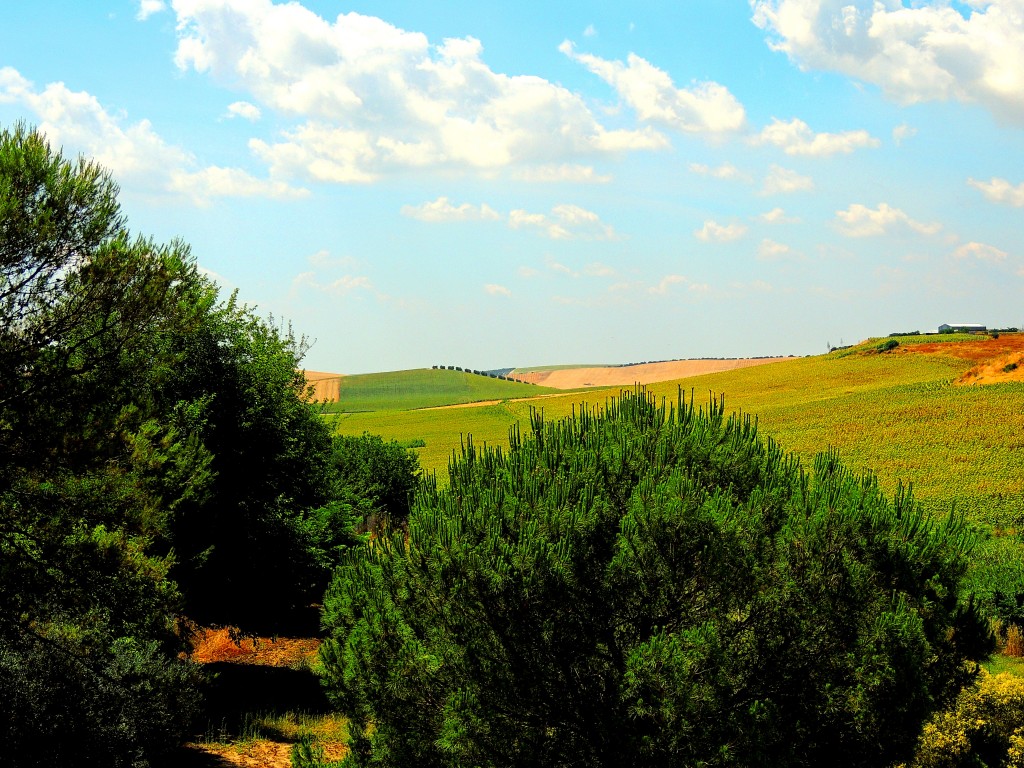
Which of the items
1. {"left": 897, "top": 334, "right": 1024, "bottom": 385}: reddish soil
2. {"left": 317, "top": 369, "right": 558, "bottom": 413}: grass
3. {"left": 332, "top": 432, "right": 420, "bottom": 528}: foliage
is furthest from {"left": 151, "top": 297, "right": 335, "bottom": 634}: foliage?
{"left": 317, "top": 369, "right": 558, "bottom": 413}: grass

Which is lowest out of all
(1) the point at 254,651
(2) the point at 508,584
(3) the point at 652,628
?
(1) the point at 254,651

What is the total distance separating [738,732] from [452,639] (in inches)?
145

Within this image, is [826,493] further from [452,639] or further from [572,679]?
[452,639]

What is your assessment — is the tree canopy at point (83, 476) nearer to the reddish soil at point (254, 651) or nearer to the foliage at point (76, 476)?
the foliage at point (76, 476)

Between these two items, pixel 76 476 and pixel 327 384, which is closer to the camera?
pixel 76 476

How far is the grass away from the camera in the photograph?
14100 cm

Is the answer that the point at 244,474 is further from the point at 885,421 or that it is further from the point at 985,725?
the point at 885,421

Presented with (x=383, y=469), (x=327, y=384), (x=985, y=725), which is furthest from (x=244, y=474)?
(x=327, y=384)

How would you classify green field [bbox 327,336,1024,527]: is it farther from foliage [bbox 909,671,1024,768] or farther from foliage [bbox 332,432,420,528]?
foliage [bbox 909,671,1024,768]

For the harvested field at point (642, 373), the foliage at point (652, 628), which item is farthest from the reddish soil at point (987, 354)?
the foliage at point (652, 628)

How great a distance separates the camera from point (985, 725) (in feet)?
42.2

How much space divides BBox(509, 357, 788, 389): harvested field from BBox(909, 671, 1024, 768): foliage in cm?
13260

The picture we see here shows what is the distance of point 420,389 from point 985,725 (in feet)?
469

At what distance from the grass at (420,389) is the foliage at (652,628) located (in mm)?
122380
